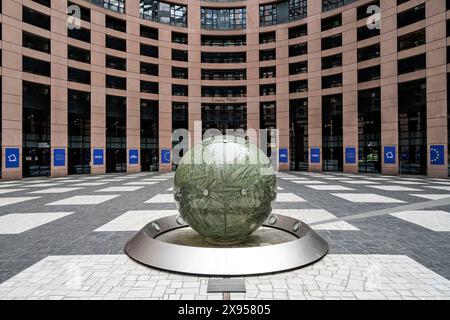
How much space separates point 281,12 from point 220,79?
12255 millimetres

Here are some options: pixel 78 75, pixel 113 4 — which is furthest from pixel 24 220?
pixel 113 4

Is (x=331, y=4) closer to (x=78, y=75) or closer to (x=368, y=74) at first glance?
(x=368, y=74)

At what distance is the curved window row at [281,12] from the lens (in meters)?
36.0

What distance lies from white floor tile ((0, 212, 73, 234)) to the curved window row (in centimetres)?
3661

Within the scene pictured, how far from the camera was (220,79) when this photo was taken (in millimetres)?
39812

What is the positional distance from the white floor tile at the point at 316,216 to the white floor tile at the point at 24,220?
27.2 feet

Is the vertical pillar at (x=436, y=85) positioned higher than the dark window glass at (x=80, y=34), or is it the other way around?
the dark window glass at (x=80, y=34)

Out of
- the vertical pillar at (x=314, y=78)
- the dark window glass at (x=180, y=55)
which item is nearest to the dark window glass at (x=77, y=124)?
the dark window glass at (x=180, y=55)

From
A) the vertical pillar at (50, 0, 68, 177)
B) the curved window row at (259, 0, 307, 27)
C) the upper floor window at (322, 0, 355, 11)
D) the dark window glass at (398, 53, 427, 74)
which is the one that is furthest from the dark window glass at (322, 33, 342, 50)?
A: the vertical pillar at (50, 0, 68, 177)

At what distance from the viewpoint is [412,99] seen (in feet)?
87.5

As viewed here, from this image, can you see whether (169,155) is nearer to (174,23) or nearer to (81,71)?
(81,71)

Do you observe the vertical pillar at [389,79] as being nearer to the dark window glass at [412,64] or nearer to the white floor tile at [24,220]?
the dark window glass at [412,64]
